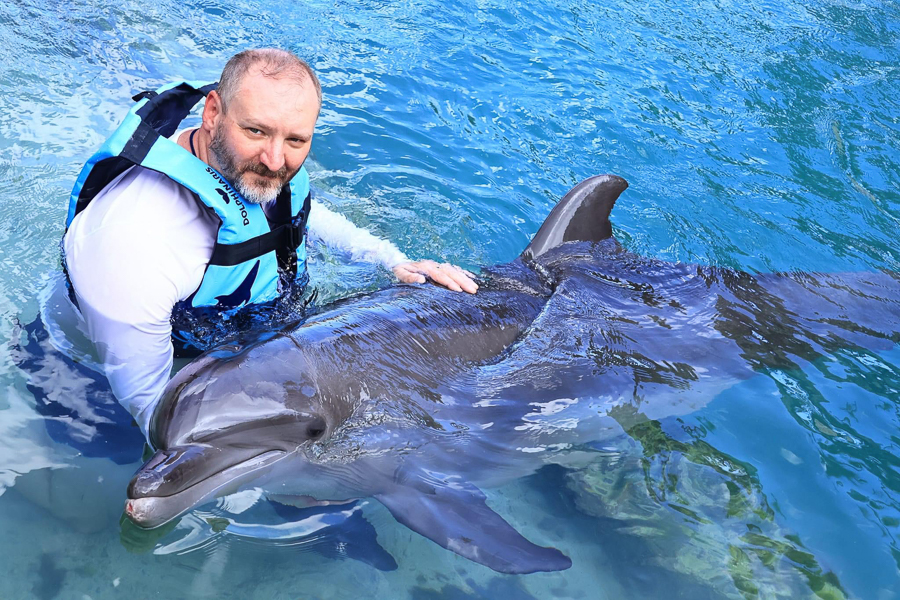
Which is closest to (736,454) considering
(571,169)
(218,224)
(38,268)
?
(218,224)

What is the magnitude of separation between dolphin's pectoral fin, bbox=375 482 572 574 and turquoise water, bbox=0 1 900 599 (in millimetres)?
288

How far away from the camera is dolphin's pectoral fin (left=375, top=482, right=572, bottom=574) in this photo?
363cm

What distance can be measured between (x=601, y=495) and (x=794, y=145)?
6069mm

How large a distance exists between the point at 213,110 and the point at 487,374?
2.16 m

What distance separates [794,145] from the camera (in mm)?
8938

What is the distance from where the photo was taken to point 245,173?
414cm

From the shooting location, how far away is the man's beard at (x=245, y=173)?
162 inches

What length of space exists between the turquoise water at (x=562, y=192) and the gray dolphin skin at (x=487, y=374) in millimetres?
229

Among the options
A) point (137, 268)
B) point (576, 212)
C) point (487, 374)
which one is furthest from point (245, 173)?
point (576, 212)

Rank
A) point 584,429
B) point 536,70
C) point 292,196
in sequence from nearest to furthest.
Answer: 1. point 292,196
2. point 584,429
3. point 536,70

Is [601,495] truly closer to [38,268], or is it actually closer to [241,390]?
A: [241,390]

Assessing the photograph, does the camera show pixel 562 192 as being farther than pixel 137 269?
Yes

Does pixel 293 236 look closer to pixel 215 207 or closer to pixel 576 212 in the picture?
pixel 215 207

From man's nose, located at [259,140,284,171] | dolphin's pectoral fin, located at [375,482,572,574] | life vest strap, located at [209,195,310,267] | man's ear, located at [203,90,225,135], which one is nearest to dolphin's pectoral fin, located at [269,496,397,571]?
dolphin's pectoral fin, located at [375,482,572,574]
